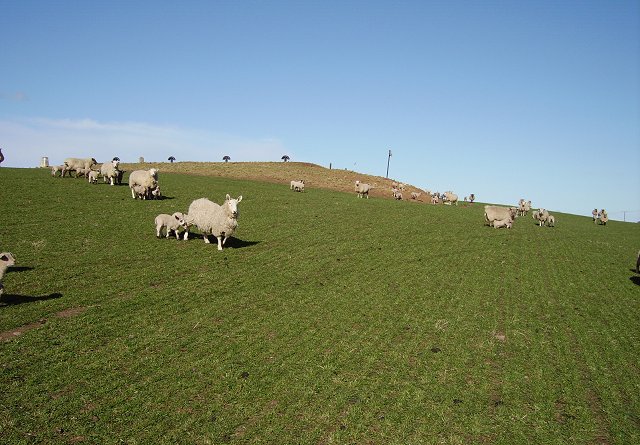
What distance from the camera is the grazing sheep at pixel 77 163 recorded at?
39094mm

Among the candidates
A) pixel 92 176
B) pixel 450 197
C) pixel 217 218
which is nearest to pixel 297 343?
pixel 217 218

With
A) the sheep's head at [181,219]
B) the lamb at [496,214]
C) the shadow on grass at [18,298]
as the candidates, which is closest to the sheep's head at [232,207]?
the sheep's head at [181,219]

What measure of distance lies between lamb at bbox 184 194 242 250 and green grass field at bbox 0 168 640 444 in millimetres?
971

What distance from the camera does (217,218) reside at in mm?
20594

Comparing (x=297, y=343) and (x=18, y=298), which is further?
(x=18, y=298)

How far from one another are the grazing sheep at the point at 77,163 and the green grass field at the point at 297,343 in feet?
52.5

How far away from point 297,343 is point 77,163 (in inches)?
1433

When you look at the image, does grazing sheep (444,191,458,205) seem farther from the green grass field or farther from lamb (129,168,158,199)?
lamb (129,168,158,199)

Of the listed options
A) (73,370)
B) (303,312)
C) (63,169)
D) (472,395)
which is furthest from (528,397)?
(63,169)

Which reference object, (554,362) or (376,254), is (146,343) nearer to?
(554,362)

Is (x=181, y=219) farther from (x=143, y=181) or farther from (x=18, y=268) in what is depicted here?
(x=143, y=181)

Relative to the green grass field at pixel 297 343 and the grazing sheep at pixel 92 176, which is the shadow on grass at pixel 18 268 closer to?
the green grass field at pixel 297 343

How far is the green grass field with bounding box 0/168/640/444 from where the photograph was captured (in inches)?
329

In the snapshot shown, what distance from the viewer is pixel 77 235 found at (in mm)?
20328
